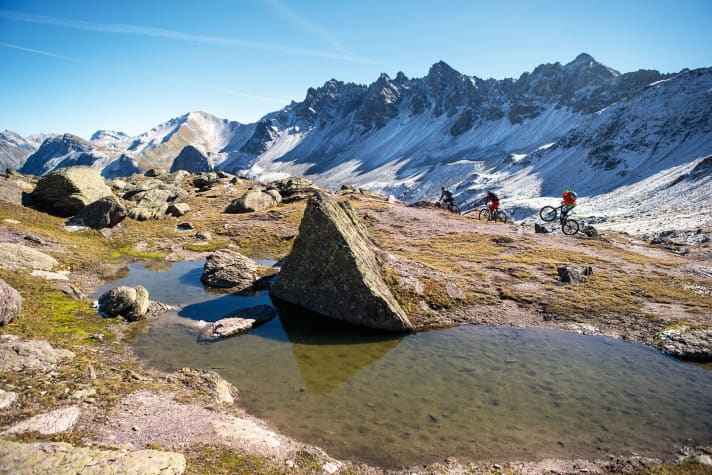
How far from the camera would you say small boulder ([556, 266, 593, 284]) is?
26000mm

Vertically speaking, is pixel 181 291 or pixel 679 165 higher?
pixel 679 165

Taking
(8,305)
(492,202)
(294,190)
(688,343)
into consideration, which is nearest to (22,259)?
(8,305)

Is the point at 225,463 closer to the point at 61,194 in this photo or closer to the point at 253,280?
the point at 253,280

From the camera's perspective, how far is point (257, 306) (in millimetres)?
21422

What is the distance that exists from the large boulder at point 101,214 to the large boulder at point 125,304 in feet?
67.9

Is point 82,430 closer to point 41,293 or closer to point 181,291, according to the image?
point 41,293

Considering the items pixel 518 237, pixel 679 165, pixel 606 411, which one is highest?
pixel 679 165

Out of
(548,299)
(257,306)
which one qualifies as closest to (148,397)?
(257,306)

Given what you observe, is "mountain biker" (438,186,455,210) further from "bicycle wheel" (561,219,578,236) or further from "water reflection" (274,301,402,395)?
"water reflection" (274,301,402,395)

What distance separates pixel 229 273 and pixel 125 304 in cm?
776

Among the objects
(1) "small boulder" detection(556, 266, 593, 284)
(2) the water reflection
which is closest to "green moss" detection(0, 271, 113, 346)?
(2) the water reflection

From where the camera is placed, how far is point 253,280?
2656cm

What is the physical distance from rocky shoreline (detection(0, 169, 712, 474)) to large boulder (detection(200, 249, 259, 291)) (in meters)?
6.90

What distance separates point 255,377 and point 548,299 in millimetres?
18840
